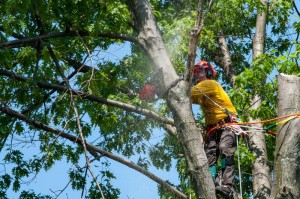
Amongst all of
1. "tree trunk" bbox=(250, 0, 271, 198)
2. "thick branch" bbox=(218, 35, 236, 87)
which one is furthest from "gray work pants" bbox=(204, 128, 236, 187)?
"thick branch" bbox=(218, 35, 236, 87)

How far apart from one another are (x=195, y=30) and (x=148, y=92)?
88.8 inches

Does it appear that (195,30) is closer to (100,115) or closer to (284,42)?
(100,115)

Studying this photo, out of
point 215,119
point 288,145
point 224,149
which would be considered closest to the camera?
point 288,145

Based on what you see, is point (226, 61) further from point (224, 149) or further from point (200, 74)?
point (224, 149)

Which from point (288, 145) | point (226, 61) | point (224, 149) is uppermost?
point (226, 61)

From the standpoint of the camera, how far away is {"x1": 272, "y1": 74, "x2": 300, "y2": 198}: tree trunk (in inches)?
151

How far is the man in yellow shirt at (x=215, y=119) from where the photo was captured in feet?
18.2

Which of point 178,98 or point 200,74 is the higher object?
point 200,74

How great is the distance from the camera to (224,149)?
221 inches

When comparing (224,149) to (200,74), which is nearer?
(224,149)

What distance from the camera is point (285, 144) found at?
13.1ft

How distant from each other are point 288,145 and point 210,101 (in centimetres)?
187

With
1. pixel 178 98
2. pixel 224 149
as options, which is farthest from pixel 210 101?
pixel 178 98

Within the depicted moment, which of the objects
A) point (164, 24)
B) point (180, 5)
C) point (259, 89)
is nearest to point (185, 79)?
point (259, 89)
